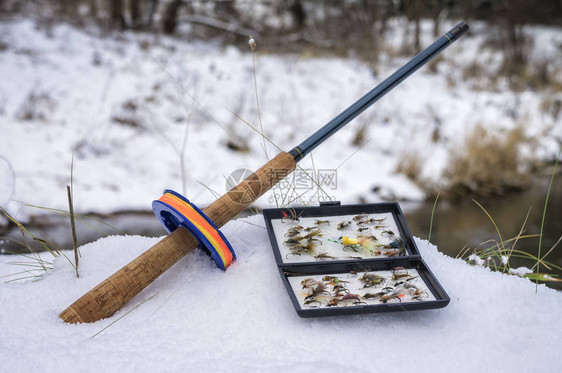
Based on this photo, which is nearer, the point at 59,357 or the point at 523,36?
the point at 59,357

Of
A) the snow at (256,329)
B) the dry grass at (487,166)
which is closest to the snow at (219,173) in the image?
the snow at (256,329)

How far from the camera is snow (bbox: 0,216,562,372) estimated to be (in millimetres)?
1066

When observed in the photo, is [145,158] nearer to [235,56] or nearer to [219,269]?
[235,56]

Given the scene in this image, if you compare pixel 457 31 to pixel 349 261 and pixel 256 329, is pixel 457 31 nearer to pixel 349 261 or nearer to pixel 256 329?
pixel 349 261

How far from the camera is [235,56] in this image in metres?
5.43

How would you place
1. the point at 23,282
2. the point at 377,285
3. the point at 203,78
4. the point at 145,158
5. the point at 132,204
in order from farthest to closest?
the point at 203,78
the point at 145,158
the point at 132,204
the point at 23,282
the point at 377,285

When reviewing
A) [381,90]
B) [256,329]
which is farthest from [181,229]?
[381,90]

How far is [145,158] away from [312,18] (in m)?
4.08

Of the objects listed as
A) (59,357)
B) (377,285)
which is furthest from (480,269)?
(59,357)

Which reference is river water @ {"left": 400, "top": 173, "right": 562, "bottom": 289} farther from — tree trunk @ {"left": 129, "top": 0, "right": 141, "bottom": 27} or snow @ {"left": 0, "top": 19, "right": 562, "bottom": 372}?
tree trunk @ {"left": 129, "top": 0, "right": 141, "bottom": 27}

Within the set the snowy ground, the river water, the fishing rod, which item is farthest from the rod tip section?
the snowy ground

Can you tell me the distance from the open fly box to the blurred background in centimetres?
21

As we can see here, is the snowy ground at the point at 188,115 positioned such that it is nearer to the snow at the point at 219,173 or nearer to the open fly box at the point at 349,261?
the snow at the point at 219,173

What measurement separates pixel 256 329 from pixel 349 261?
0.31m
